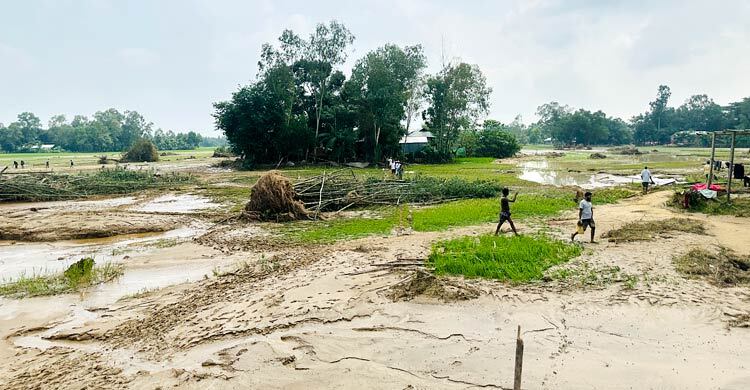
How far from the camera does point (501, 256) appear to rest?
9633 millimetres

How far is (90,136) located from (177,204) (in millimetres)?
100191

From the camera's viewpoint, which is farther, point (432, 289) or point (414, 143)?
point (414, 143)

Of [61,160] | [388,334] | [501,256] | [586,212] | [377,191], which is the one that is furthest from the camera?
[61,160]

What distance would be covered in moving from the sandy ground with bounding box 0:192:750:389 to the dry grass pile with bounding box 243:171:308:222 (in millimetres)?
7279

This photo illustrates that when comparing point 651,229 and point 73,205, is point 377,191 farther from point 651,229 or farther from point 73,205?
point 73,205

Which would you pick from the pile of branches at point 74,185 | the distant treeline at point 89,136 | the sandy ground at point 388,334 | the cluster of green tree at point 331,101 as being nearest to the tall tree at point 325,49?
the cluster of green tree at point 331,101

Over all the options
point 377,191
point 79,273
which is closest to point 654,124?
point 377,191

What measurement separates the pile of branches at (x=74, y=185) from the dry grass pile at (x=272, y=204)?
46.8 ft

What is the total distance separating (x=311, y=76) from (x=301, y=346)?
4264 centimetres

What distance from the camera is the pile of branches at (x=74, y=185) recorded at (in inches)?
912

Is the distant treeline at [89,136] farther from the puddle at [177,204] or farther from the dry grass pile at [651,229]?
the dry grass pile at [651,229]

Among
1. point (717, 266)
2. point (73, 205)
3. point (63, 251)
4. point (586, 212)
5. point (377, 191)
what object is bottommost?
point (63, 251)

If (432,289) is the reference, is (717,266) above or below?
above

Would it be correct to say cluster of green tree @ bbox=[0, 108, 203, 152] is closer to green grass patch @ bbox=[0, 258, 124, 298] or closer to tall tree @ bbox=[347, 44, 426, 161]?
tall tree @ bbox=[347, 44, 426, 161]
